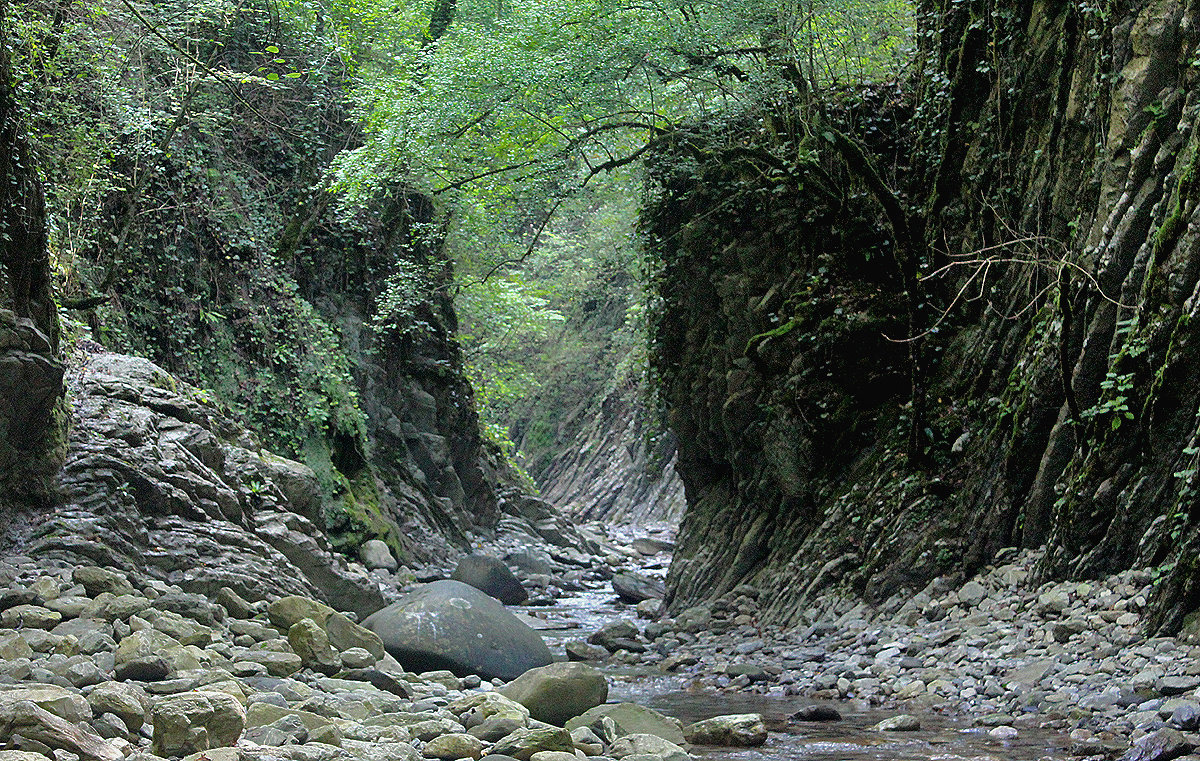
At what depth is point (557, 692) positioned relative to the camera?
654 centimetres

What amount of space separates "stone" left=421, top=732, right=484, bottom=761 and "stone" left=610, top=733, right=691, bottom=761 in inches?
31.3

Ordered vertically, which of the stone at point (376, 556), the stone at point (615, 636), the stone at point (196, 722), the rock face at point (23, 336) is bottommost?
the stone at point (376, 556)

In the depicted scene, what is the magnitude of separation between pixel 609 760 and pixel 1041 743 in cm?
252

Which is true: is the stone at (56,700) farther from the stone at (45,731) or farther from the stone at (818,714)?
the stone at (818,714)

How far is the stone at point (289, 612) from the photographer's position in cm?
694

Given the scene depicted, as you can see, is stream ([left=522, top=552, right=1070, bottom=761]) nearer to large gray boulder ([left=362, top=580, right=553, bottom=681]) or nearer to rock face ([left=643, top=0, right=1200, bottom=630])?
large gray boulder ([left=362, top=580, right=553, bottom=681])

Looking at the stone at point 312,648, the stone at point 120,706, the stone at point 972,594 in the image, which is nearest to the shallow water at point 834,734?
the stone at point 972,594

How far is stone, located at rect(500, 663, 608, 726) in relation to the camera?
6.48m

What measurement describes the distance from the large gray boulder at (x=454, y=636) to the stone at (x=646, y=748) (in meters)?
2.92

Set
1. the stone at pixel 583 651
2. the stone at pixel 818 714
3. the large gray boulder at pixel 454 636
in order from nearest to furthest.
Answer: the stone at pixel 818 714 → the large gray boulder at pixel 454 636 → the stone at pixel 583 651

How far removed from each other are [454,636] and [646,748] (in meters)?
3.24

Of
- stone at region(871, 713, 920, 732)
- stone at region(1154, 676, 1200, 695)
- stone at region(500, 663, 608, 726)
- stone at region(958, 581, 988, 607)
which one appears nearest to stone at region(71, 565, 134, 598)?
stone at region(500, 663, 608, 726)

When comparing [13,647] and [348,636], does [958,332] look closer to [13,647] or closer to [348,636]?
[348,636]

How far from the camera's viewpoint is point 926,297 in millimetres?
10875
